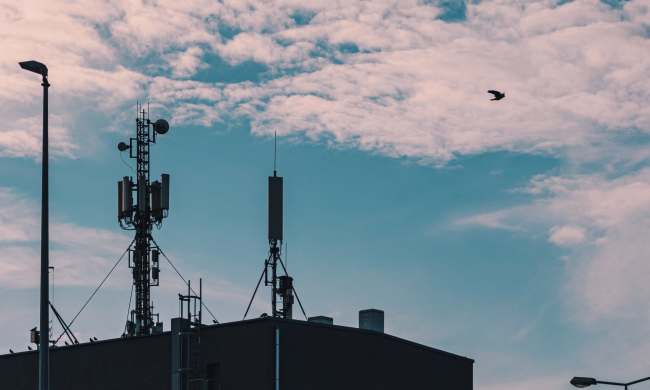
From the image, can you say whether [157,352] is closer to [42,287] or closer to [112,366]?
[112,366]

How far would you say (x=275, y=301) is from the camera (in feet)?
189

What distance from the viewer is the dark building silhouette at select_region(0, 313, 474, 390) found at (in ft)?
146

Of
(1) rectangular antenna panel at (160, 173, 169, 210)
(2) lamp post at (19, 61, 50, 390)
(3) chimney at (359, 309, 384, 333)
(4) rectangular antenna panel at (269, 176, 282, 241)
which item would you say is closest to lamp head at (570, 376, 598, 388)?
(3) chimney at (359, 309, 384, 333)

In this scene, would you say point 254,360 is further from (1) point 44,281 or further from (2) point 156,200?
(2) point 156,200

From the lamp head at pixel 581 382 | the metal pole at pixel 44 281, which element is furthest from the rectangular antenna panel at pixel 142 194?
the metal pole at pixel 44 281

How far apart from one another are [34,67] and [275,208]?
2652 cm

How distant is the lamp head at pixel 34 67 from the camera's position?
97.8 ft

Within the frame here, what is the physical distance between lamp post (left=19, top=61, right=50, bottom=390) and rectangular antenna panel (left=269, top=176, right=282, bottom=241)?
25302 mm

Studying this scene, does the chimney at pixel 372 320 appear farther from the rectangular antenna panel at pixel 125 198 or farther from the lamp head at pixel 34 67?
the lamp head at pixel 34 67

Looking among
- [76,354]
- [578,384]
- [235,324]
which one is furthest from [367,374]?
[76,354]

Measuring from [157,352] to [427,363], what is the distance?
13.6m

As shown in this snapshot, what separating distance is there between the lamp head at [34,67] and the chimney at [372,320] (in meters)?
25.3

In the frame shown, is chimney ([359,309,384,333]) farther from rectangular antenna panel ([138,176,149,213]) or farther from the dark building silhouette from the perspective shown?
rectangular antenna panel ([138,176,149,213])

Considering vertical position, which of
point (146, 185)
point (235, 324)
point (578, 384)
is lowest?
point (578, 384)
